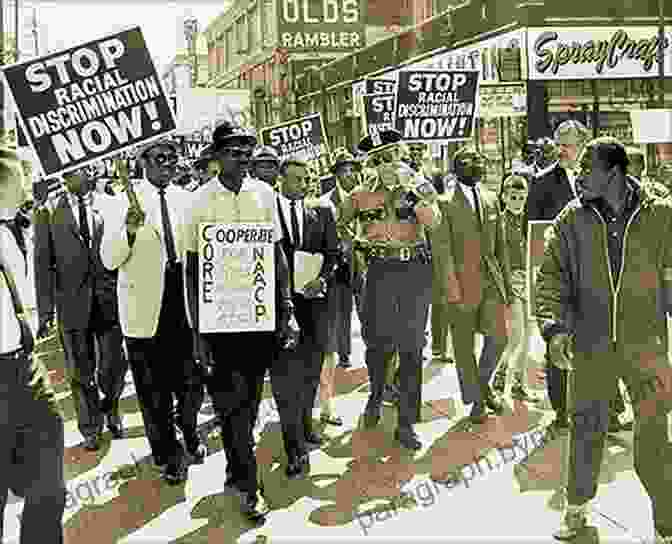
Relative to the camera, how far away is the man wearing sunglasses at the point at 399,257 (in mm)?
6520

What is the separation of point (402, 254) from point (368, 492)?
1687 mm

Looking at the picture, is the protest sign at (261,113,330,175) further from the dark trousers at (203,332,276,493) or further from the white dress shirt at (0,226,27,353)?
the white dress shirt at (0,226,27,353)

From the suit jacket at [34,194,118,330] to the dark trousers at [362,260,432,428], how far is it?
193 centimetres

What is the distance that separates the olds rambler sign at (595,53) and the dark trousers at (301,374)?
16.3 metres

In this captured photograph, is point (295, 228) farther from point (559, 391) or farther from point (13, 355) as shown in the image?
point (13, 355)

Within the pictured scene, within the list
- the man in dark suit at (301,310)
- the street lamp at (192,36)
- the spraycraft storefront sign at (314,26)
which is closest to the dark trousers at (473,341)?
the man in dark suit at (301,310)

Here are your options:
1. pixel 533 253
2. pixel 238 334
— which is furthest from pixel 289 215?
pixel 533 253

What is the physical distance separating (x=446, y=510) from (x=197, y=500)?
58.6 inches

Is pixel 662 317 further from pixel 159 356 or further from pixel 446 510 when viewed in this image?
pixel 159 356

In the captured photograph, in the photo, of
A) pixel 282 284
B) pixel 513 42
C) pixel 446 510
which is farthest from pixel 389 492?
pixel 513 42

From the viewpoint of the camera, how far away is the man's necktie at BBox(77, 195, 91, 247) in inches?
279

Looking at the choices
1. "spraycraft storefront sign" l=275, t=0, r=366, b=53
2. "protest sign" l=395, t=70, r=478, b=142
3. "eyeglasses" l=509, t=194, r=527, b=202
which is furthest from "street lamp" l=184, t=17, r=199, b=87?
"eyeglasses" l=509, t=194, r=527, b=202

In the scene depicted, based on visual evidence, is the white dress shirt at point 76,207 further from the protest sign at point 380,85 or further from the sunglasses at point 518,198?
the protest sign at point 380,85

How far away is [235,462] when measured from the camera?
17.6 feet
